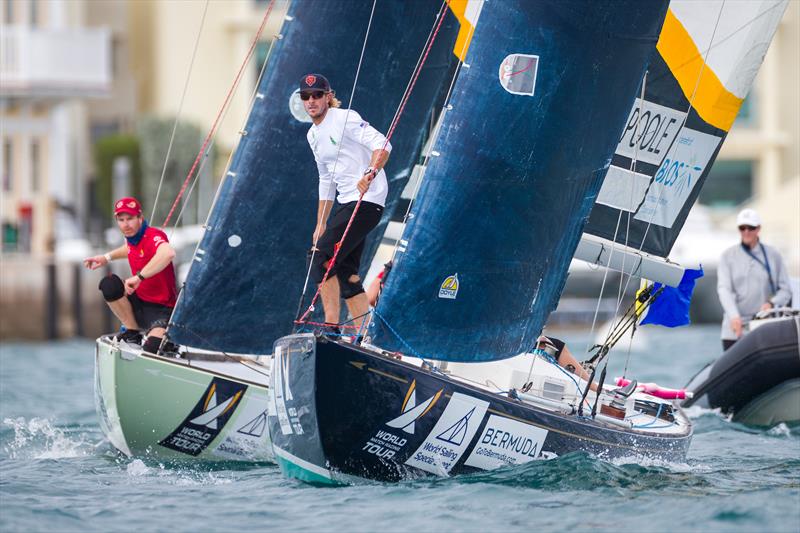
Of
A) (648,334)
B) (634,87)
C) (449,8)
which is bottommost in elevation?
(648,334)

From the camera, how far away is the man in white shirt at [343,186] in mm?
9953

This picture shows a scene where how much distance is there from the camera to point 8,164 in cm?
3444

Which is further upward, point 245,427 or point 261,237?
point 261,237

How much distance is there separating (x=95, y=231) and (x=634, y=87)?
25.4 meters

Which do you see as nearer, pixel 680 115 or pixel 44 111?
pixel 680 115

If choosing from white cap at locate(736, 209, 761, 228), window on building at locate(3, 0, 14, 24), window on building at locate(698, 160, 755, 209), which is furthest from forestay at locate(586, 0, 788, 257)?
window on building at locate(698, 160, 755, 209)

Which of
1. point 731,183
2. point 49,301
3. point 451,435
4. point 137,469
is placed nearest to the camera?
point 451,435

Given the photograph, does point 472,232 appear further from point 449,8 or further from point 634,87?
point 449,8

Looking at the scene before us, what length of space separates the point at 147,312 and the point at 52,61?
21770 mm

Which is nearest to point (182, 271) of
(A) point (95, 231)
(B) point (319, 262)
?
(A) point (95, 231)

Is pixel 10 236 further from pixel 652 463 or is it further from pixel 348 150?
pixel 652 463

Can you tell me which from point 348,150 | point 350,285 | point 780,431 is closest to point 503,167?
point 348,150

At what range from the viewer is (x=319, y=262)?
1004 cm

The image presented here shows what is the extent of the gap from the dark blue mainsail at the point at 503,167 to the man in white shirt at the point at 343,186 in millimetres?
328
